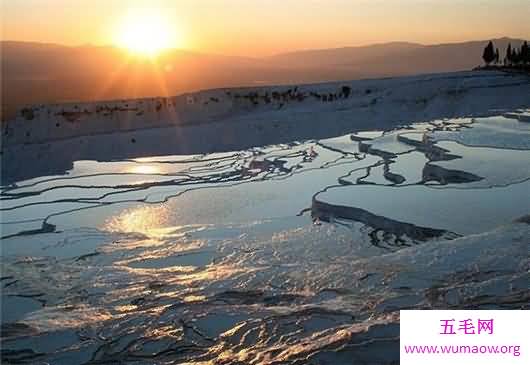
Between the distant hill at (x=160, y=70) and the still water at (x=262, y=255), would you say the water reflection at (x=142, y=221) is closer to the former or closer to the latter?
the still water at (x=262, y=255)

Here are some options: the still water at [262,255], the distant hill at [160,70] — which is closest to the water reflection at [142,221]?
the still water at [262,255]

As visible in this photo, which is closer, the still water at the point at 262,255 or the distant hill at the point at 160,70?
the still water at the point at 262,255

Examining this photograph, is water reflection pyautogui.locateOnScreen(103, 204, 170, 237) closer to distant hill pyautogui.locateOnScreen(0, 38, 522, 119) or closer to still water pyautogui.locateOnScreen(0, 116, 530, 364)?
still water pyautogui.locateOnScreen(0, 116, 530, 364)

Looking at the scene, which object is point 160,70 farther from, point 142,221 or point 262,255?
point 262,255

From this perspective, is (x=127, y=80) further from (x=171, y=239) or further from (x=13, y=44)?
(x=13, y=44)

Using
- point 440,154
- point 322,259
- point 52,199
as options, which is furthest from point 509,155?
point 52,199

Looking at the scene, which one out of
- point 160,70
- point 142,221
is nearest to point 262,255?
point 142,221

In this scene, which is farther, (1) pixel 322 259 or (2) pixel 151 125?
(2) pixel 151 125

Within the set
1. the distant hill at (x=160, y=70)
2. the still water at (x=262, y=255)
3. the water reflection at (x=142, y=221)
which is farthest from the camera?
the distant hill at (x=160, y=70)

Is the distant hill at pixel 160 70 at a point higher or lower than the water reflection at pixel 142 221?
higher
